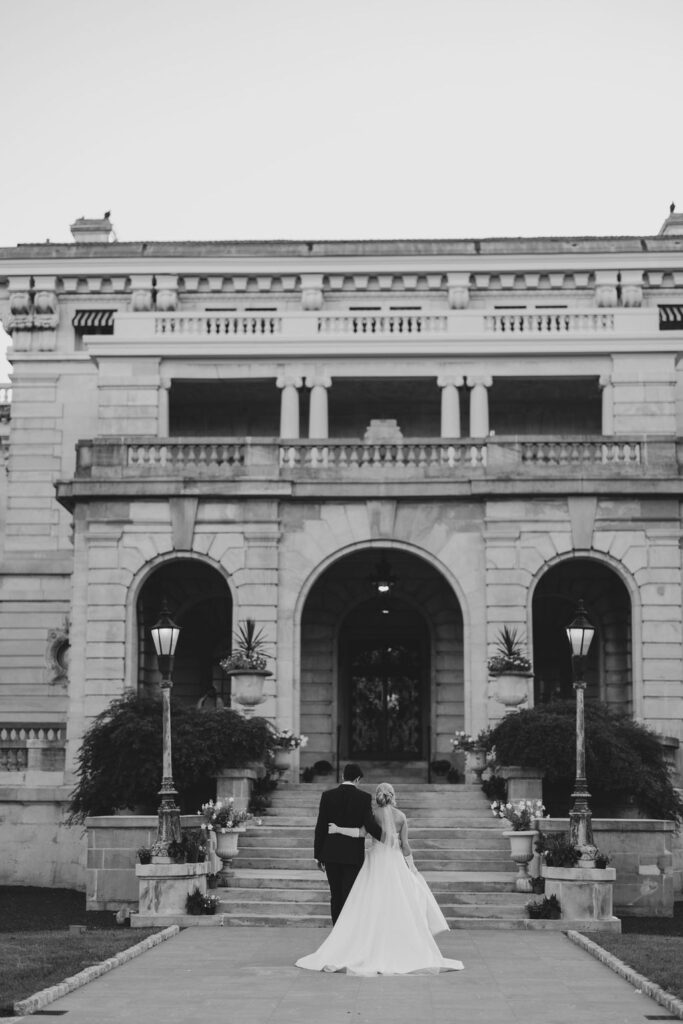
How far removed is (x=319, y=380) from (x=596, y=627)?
10.6 meters

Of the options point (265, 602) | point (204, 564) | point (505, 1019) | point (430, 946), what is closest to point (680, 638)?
point (265, 602)

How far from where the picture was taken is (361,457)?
109 ft

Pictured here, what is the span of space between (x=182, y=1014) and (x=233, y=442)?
20.9m

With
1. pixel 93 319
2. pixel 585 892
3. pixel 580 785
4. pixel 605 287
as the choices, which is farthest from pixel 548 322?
pixel 585 892

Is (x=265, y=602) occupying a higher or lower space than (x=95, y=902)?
higher

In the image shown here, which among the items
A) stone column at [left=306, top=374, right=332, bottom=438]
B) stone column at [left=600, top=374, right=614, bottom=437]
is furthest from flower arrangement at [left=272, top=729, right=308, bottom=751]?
stone column at [left=600, top=374, right=614, bottom=437]

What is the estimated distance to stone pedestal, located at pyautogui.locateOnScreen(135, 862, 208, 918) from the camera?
21.6m

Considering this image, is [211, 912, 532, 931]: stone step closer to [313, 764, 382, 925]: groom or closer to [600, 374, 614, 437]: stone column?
[313, 764, 382, 925]: groom

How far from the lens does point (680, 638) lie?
31562 mm

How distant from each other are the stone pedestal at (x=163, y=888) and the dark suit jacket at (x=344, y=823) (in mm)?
4674

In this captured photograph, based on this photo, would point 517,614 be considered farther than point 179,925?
Yes

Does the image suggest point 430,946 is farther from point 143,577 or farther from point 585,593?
point 585,593

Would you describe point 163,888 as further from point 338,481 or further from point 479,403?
point 479,403

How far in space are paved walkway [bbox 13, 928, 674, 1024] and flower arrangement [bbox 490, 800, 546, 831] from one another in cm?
503
